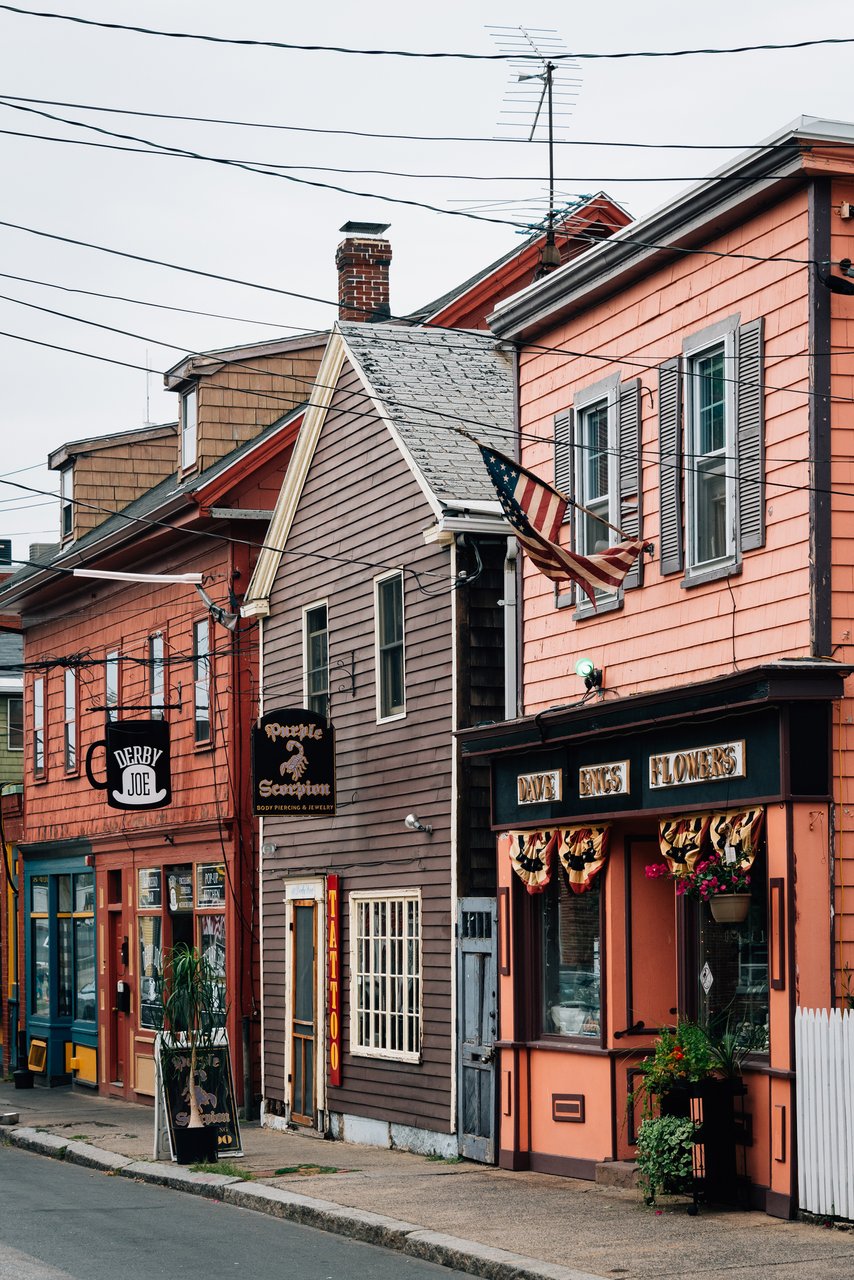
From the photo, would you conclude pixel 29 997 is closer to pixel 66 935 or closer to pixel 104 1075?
pixel 66 935

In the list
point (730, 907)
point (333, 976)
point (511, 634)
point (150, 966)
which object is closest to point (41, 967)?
point (150, 966)

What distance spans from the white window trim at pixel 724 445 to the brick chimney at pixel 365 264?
12.3m

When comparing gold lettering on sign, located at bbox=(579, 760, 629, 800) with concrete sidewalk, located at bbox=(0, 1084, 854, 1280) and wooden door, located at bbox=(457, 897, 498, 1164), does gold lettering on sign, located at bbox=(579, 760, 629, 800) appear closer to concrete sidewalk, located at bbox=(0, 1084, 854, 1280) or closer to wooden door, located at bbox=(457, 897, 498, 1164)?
wooden door, located at bbox=(457, 897, 498, 1164)

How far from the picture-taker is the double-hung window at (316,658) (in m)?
22.0

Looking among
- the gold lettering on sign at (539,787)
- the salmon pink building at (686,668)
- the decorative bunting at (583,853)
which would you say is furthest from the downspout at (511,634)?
the decorative bunting at (583,853)

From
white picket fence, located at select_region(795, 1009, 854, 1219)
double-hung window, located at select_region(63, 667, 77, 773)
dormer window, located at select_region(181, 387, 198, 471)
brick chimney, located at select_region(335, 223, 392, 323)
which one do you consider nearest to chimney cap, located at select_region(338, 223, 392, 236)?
brick chimney, located at select_region(335, 223, 392, 323)

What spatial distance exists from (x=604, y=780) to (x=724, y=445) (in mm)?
3034

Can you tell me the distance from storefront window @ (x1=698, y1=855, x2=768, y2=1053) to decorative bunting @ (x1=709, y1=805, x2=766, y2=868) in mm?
241

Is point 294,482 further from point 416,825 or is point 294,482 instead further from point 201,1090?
point 201,1090

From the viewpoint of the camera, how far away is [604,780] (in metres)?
15.7

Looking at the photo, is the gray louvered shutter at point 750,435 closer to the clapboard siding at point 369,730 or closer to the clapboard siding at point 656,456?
the clapboard siding at point 656,456

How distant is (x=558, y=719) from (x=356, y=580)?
17.6 ft

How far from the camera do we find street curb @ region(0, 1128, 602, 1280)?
11.6 metres

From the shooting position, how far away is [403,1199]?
14945 mm
